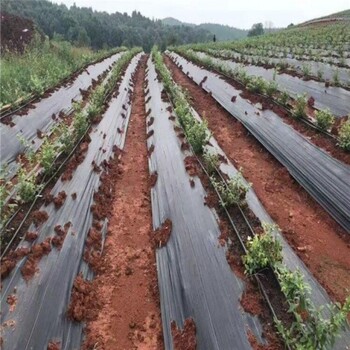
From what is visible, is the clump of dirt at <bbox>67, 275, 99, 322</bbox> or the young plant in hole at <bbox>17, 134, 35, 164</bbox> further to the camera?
the young plant in hole at <bbox>17, 134, 35, 164</bbox>

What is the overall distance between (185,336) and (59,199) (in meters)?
2.76

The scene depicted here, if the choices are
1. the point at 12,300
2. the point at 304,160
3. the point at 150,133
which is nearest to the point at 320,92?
the point at 304,160

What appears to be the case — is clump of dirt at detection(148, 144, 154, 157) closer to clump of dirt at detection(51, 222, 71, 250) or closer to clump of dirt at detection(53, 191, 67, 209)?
clump of dirt at detection(53, 191, 67, 209)

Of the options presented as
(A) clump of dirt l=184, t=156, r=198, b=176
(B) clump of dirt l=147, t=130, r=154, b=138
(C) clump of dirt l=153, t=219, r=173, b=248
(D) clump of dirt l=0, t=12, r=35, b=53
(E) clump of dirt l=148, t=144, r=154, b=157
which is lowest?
(D) clump of dirt l=0, t=12, r=35, b=53

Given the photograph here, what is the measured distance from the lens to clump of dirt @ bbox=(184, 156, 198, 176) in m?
5.88

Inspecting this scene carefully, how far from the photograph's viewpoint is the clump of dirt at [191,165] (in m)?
5.88

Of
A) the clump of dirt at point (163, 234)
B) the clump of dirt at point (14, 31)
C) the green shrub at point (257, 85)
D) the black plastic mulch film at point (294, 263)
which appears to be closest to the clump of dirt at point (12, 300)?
the clump of dirt at point (163, 234)

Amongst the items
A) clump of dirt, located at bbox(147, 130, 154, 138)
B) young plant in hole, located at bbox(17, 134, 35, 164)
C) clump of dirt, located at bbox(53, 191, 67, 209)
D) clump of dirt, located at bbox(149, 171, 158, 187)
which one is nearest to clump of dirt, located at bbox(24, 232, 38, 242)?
clump of dirt, located at bbox(53, 191, 67, 209)

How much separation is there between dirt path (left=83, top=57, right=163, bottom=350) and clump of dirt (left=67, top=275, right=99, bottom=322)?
8 centimetres

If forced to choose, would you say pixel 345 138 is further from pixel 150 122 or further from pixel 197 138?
pixel 150 122

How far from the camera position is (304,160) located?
6043mm

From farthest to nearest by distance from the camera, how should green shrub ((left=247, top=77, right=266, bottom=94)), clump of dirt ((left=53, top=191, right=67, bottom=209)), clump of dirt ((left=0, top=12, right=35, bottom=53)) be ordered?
clump of dirt ((left=0, top=12, right=35, bottom=53)), green shrub ((left=247, top=77, right=266, bottom=94)), clump of dirt ((left=53, top=191, right=67, bottom=209))

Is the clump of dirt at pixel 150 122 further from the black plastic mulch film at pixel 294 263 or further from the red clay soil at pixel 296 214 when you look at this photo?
the black plastic mulch film at pixel 294 263

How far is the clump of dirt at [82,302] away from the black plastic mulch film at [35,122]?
3534 millimetres
